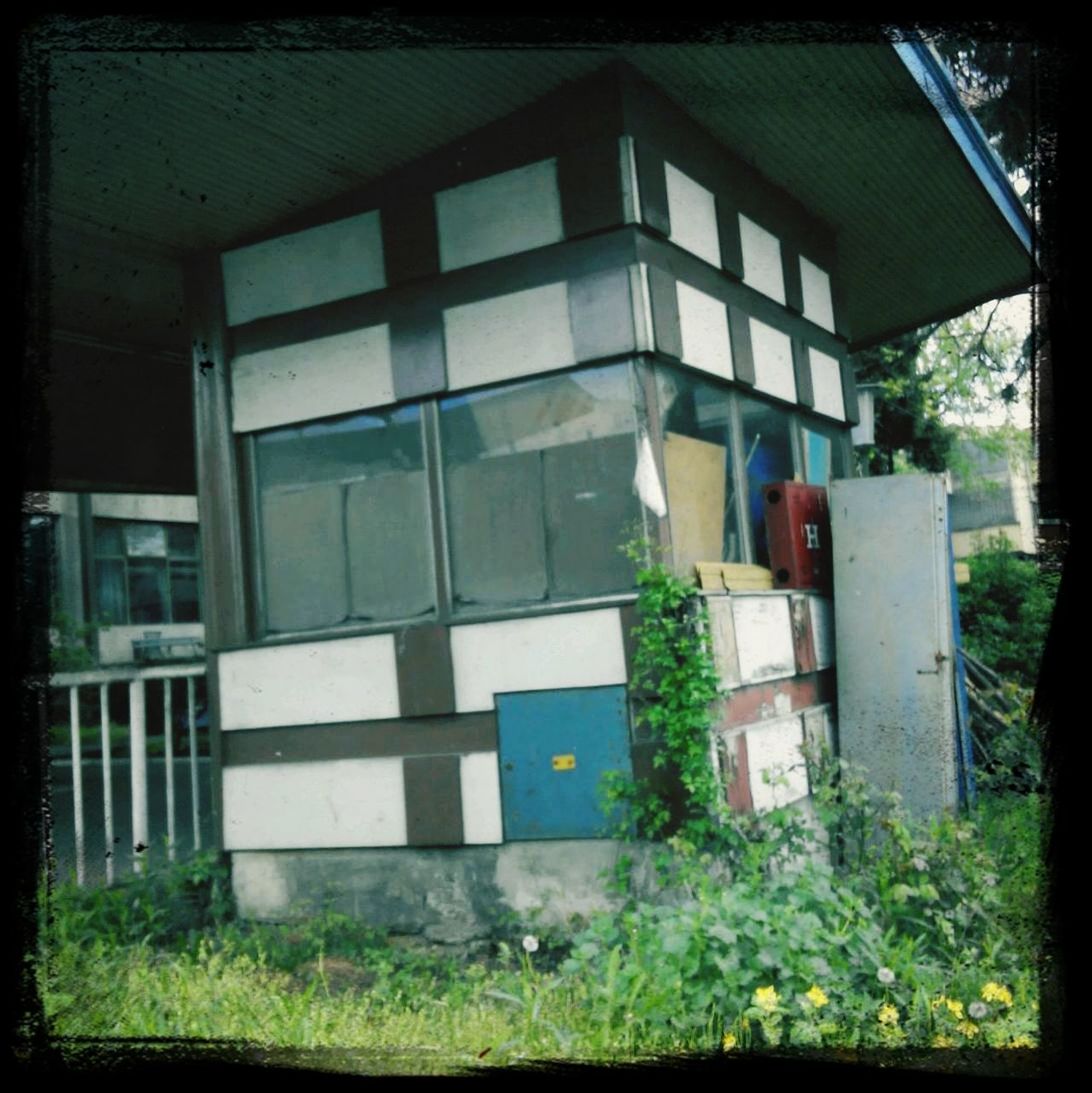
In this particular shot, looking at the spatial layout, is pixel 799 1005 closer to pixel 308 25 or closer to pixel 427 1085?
pixel 427 1085

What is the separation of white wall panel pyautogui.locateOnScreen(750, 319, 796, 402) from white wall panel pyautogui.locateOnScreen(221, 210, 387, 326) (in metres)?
2.35

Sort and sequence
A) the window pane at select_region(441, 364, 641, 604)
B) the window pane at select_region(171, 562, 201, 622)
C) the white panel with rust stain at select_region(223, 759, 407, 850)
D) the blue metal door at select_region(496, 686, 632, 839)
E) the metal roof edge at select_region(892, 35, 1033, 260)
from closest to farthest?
1. the metal roof edge at select_region(892, 35, 1033, 260)
2. the blue metal door at select_region(496, 686, 632, 839)
3. the window pane at select_region(441, 364, 641, 604)
4. the white panel with rust stain at select_region(223, 759, 407, 850)
5. the window pane at select_region(171, 562, 201, 622)

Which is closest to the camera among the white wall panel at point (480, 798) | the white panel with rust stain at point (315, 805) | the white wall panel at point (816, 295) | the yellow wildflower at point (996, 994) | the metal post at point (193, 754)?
the yellow wildflower at point (996, 994)

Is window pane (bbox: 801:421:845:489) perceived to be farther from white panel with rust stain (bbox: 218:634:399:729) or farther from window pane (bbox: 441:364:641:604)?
white panel with rust stain (bbox: 218:634:399:729)

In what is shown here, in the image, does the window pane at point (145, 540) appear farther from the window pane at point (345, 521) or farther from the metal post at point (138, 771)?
the window pane at point (345, 521)

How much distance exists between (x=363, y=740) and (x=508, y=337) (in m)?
2.38

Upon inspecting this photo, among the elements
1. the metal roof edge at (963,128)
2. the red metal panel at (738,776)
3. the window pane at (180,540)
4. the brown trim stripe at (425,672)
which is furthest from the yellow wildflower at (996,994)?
the window pane at (180,540)

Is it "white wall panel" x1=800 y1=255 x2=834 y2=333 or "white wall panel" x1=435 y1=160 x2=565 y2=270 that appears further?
→ "white wall panel" x1=800 y1=255 x2=834 y2=333

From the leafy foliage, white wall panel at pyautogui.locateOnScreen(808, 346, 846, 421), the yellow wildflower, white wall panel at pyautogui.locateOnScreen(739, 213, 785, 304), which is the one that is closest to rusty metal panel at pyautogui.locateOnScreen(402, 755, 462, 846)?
the yellow wildflower

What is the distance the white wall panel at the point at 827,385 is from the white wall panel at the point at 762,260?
0.71 meters

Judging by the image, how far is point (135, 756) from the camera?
5.91 m

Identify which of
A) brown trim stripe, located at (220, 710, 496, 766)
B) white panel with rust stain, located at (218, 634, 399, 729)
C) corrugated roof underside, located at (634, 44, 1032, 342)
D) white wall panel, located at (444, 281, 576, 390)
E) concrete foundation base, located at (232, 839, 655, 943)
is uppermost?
corrugated roof underside, located at (634, 44, 1032, 342)

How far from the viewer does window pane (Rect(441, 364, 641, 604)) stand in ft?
16.9

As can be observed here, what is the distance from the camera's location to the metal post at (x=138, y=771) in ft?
19.4
